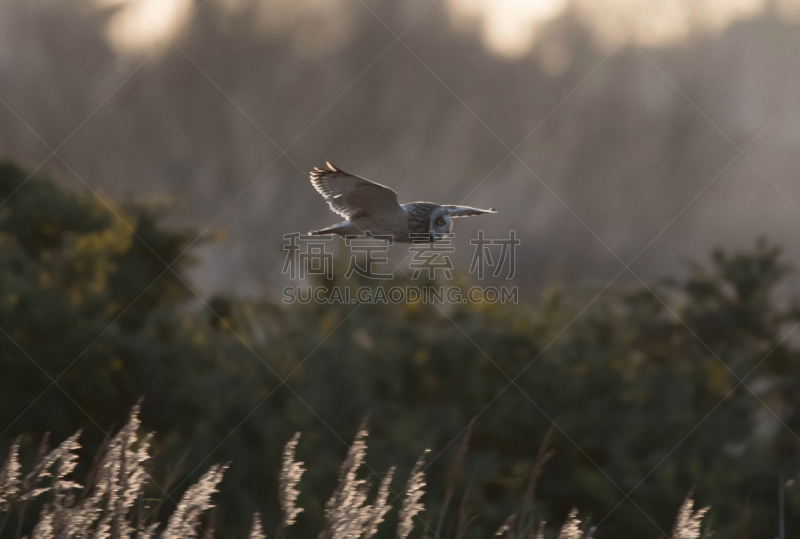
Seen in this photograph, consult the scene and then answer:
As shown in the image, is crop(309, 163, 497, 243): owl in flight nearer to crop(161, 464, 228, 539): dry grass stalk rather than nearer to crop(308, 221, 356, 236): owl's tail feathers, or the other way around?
crop(308, 221, 356, 236): owl's tail feathers

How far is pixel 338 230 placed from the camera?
2.87 metres

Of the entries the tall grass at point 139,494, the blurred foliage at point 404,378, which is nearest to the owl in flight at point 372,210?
the tall grass at point 139,494

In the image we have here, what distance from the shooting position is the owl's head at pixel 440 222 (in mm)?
2695

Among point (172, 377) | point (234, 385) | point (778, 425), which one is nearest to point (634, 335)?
point (778, 425)

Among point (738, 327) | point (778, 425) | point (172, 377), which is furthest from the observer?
point (738, 327)

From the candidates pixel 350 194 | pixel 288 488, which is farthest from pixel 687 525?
pixel 350 194

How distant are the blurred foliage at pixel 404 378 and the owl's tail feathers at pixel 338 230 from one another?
590cm

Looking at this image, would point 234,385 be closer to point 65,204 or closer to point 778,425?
point 65,204

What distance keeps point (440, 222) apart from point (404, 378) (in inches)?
371

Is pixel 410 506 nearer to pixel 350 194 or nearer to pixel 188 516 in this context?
pixel 188 516

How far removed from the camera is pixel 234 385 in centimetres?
1061

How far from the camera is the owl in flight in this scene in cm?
283

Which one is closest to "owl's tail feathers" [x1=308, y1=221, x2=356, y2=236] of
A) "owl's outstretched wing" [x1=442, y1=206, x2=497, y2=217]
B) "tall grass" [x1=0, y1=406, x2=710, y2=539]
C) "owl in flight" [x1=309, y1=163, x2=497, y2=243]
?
"owl in flight" [x1=309, y1=163, x2=497, y2=243]

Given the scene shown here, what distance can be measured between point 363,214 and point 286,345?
29.2 feet
